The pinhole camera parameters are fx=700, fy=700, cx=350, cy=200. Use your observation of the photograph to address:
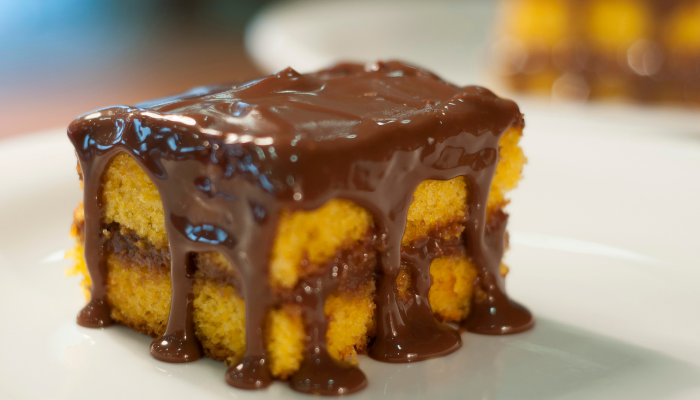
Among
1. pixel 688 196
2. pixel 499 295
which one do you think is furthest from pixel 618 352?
pixel 688 196

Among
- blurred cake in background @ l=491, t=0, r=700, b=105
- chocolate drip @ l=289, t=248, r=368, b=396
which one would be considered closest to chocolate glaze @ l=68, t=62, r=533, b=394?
chocolate drip @ l=289, t=248, r=368, b=396

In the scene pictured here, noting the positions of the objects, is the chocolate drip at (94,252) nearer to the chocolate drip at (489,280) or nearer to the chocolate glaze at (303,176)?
the chocolate glaze at (303,176)

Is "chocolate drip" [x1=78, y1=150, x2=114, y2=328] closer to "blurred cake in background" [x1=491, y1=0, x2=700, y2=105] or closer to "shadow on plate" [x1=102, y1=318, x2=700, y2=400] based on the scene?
"shadow on plate" [x1=102, y1=318, x2=700, y2=400]

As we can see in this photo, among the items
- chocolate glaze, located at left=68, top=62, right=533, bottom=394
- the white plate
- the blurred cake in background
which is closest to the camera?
chocolate glaze, located at left=68, top=62, right=533, bottom=394

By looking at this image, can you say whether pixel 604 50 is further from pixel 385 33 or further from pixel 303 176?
pixel 303 176

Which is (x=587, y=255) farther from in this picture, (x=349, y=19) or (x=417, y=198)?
(x=349, y=19)

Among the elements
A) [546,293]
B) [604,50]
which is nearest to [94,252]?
[546,293]

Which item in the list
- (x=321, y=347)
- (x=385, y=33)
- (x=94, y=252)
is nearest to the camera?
(x=321, y=347)
